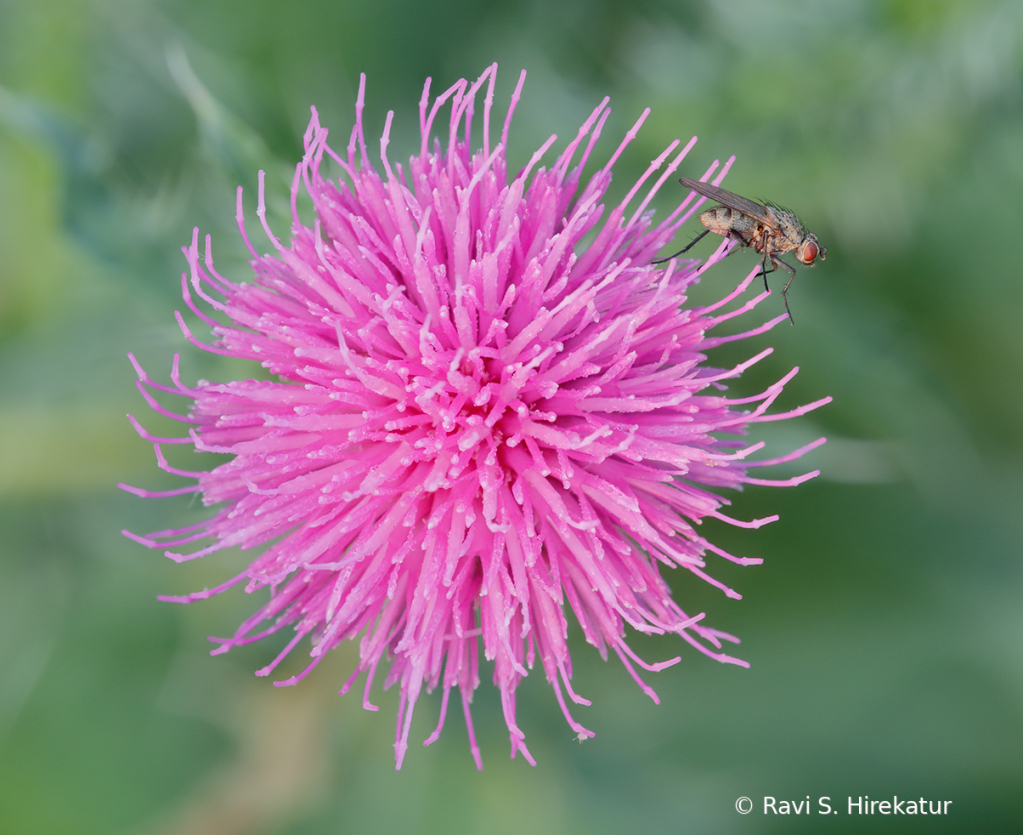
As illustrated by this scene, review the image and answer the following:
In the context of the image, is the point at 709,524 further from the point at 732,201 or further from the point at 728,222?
the point at 732,201

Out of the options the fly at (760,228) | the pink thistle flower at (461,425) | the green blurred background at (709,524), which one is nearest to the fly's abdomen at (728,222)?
the fly at (760,228)

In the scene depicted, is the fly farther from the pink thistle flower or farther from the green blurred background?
the green blurred background

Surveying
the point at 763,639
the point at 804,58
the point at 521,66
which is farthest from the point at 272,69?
the point at 763,639

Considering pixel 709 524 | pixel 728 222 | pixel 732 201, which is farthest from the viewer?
pixel 709 524

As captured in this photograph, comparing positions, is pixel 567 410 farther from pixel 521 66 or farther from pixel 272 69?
pixel 272 69

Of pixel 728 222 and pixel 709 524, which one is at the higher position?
pixel 728 222

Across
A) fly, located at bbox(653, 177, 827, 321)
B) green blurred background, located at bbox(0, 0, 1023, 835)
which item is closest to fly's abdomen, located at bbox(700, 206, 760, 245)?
fly, located at bbox(653, 177, 827, 321)

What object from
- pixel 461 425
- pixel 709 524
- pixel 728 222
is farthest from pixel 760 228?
pixel 709 524
